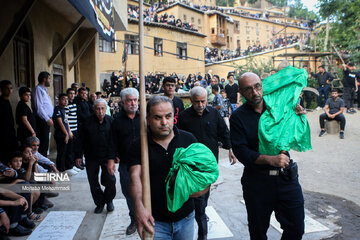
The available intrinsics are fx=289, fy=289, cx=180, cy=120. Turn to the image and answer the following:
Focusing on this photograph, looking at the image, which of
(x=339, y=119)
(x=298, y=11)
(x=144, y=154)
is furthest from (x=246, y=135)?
(x=298, y=11)

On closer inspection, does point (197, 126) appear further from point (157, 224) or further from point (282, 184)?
point (157, 224)

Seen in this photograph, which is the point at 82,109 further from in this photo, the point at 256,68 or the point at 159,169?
the point at 256,68

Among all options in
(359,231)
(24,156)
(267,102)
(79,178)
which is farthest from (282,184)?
(79,178)

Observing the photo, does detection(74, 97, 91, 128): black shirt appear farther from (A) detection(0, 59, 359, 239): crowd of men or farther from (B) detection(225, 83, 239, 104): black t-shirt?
(B) detection(225, 83, 239, 104): black t-shirt

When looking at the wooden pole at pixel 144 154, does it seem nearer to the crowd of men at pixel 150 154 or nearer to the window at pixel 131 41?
the crowd of men at pixel 150 154

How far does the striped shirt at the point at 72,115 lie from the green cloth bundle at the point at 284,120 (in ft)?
17.5

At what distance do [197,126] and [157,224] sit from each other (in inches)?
77.4

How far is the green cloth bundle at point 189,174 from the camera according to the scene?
1913 mm

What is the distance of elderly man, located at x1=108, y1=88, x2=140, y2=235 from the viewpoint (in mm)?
3854

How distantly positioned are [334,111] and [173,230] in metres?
9.21

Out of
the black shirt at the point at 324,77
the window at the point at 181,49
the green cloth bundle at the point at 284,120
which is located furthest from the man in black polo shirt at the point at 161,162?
the window at the point at 181,49

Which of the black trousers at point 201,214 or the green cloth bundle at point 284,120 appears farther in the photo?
the black trousers at point 201,214

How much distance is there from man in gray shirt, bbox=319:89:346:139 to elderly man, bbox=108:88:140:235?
26.2ft

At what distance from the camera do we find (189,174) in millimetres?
1916
